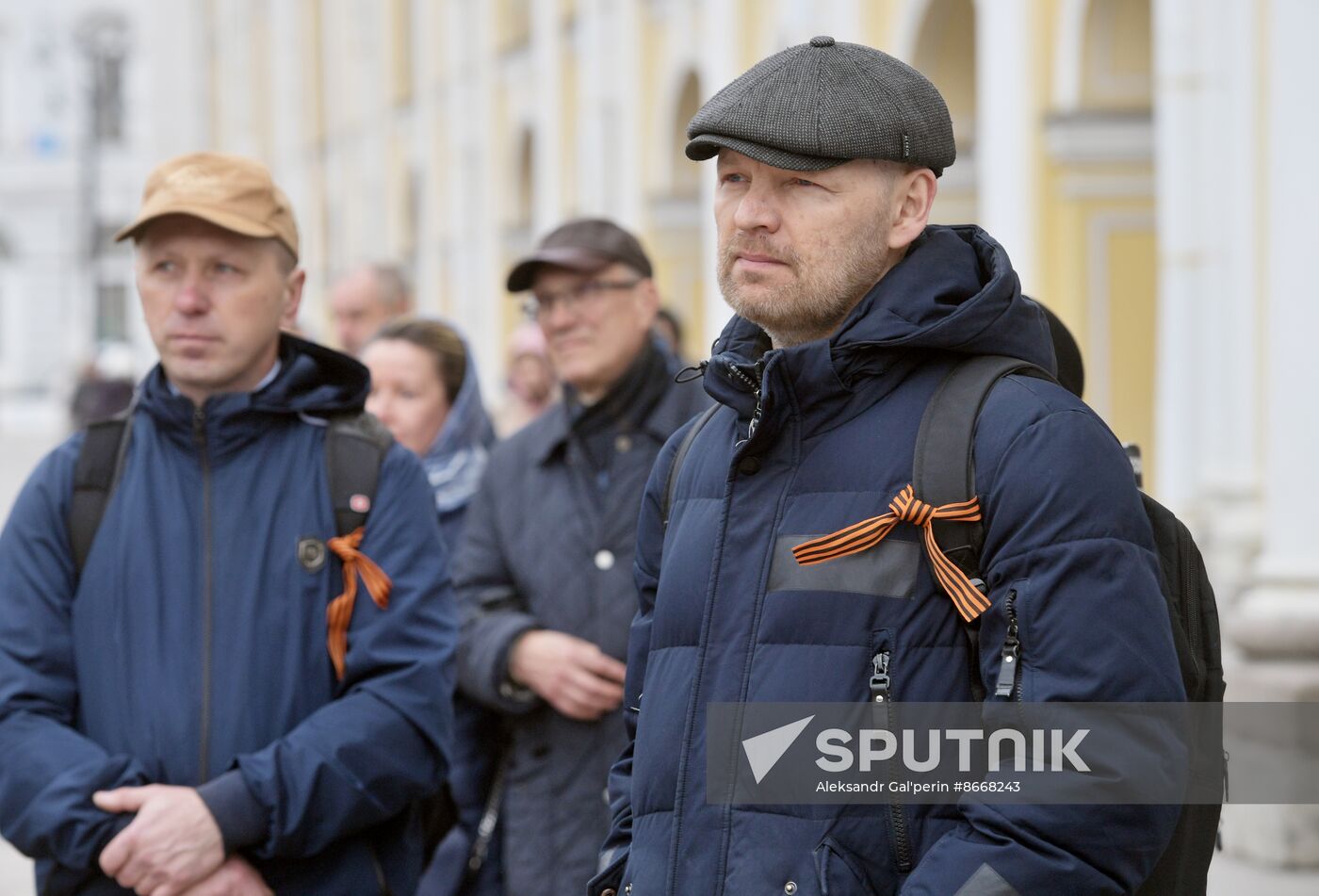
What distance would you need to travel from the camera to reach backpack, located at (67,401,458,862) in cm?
339

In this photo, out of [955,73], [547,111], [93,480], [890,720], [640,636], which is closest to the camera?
[890,720]

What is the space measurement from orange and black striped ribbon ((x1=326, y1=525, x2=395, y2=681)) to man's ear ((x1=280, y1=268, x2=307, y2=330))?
0.49m

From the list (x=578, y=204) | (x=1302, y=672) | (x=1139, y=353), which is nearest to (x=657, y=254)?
(x=578, y=204)

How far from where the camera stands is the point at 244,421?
3445 mm

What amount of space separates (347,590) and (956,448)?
1354 mm

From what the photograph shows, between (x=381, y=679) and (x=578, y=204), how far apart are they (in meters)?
15.7

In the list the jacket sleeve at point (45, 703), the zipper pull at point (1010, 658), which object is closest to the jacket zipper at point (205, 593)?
the jacket sleeve at point (45, 703)

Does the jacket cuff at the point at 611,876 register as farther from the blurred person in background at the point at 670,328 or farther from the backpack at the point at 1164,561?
the blurred person in background at the point at 670,328

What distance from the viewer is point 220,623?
3334 mm

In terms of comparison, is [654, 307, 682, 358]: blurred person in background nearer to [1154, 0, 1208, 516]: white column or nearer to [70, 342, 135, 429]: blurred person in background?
[1154, 0, 1208, 516]: white column

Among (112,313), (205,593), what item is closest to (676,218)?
(205,593)

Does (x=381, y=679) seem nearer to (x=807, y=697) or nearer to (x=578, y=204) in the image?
(x=807, y=697)

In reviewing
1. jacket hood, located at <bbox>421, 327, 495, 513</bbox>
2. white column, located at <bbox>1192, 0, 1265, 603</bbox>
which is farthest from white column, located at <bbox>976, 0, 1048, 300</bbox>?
jacket hood, located at <bbox>421, 327, 495, 513</bbox>

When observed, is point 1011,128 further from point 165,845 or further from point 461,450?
point 165,845
